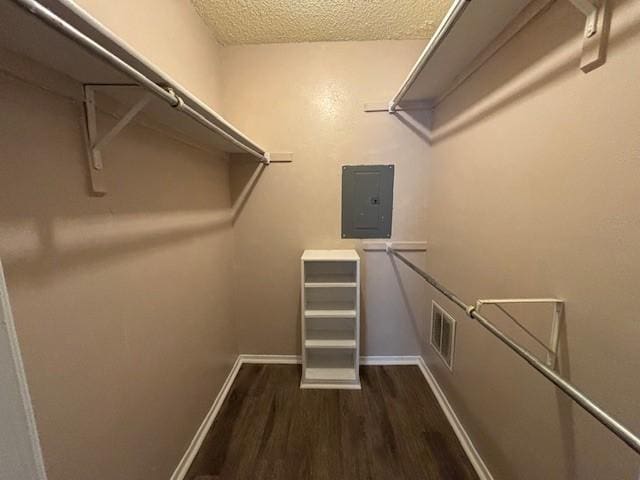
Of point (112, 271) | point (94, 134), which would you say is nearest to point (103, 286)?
point (112, 271)

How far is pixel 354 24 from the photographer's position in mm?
1832

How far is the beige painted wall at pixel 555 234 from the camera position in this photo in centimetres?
69

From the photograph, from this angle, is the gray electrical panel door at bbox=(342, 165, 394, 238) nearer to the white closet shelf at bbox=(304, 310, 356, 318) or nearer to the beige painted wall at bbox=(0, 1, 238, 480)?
the white closet shelf at bbox=(304, 310, 356, 318)

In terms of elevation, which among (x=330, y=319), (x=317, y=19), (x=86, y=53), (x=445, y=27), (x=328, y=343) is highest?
(x=317, y=19)

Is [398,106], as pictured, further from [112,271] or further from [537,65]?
[112,271]

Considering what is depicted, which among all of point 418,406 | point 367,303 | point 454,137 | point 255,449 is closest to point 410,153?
point 454,137

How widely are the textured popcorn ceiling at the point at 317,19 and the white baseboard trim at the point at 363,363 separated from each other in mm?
2547

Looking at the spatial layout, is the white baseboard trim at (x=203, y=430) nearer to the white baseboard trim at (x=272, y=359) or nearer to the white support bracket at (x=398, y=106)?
the white baseboard trim at (x=272, y=359)

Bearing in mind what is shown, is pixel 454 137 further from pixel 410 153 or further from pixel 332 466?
pixel 332 466

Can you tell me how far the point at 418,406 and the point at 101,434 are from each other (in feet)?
5.88

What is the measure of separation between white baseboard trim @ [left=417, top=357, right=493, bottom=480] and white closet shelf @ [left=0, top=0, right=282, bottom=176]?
2.11 metres

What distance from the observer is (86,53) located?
0.68 metres

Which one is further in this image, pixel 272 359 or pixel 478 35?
pixel 272 359

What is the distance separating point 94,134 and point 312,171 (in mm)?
1460
